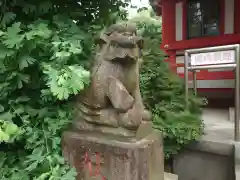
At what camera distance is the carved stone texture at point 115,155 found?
5.77 feet

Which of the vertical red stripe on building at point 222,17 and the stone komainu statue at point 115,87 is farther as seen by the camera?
the vertical red stripe on building at point 222,17

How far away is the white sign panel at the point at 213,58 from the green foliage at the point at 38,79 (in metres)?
1.32

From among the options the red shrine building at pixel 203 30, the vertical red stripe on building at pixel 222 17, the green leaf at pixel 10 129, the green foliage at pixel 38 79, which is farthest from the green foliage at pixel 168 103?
the vertical red stripe on building at pixel 222 17

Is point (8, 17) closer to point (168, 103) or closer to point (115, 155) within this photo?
point (115, 155)

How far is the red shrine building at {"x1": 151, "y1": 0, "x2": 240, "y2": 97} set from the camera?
5.07 metres

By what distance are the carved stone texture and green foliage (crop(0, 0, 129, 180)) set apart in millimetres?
115

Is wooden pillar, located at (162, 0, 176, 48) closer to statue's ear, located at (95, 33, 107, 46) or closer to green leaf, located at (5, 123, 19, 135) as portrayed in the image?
statue's ear, located at (95, 33, 107, 46)

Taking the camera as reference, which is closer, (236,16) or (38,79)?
(38,79)

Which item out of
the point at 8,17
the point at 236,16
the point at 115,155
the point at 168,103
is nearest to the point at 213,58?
the point at 168,103

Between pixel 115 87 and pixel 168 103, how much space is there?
160 centimetres

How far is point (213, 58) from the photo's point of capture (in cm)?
285

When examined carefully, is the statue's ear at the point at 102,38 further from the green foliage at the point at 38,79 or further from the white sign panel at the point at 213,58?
the white sign panel at the point at 213,58

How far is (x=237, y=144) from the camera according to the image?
2.52 meters

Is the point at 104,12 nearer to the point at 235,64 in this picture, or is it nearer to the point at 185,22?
the point at 235,64
